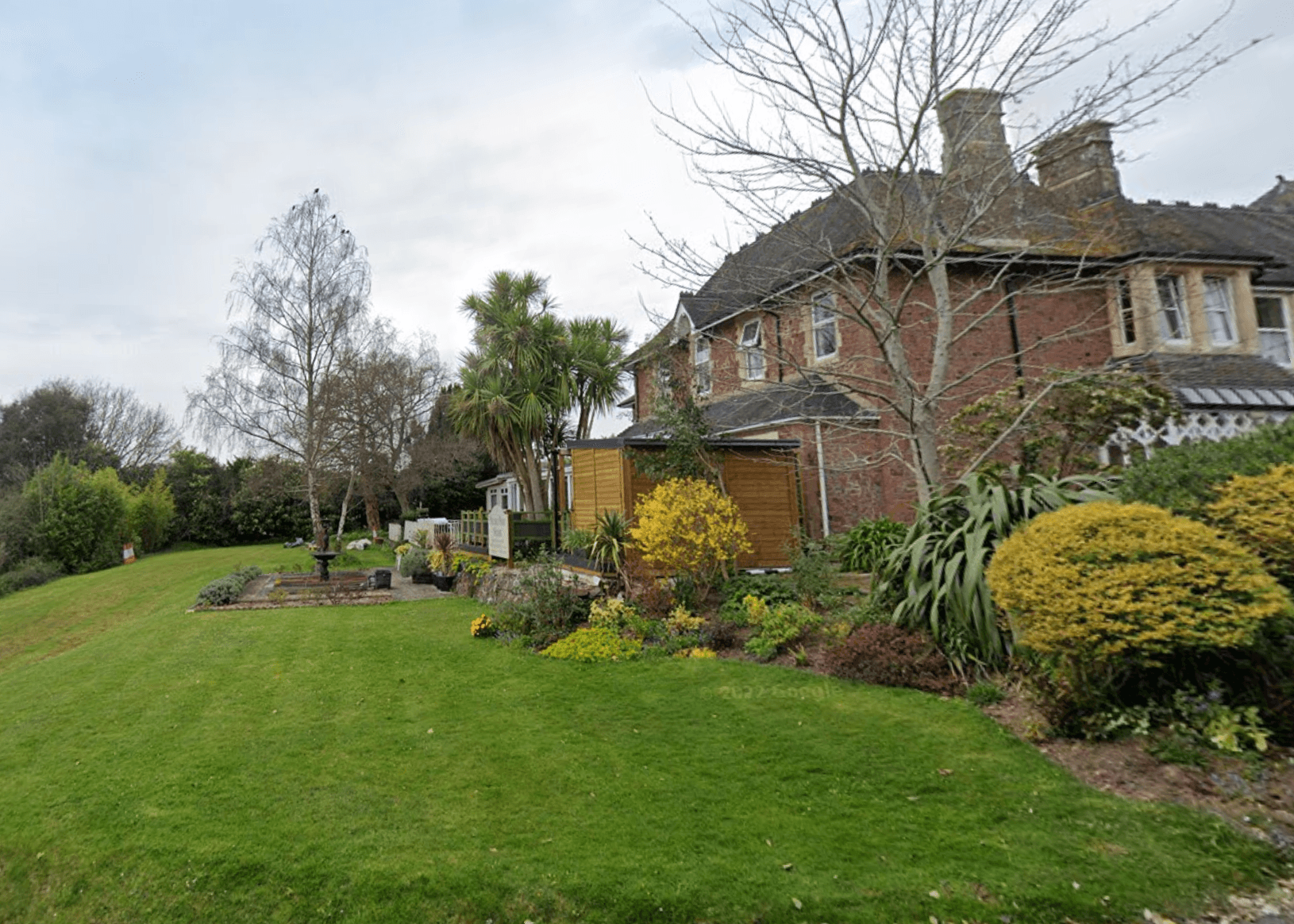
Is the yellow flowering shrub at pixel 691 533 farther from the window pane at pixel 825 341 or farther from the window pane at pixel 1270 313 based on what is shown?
the window pane at pixel 1270 313

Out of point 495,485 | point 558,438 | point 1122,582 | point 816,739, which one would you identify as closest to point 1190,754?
point 1122,582

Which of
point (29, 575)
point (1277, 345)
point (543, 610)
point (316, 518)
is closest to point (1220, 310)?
point (1277, 345)

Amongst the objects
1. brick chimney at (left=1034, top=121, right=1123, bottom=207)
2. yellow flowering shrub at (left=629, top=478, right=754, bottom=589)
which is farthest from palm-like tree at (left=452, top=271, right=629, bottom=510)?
brick chimney at (left=1034, top=121, right=1123, bottom=207)

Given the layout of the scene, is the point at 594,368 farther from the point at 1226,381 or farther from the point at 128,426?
the point at 128,426

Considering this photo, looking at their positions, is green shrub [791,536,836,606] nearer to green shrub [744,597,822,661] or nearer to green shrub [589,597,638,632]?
green shrub [744,597,822,661]

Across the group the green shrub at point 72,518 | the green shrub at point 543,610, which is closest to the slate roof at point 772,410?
the green shrub at point 543,610

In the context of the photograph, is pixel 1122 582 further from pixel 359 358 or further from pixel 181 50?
pixel 359 358

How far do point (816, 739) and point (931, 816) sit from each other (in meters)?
1.25

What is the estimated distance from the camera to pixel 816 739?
5.08m

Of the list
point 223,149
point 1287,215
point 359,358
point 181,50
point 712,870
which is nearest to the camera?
point 712,870

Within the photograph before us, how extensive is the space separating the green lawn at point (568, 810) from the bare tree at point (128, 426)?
4886cm

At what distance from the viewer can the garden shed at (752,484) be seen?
11656 mm

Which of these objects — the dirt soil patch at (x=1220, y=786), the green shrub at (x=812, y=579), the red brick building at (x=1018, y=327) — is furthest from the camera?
the red brick building at (x=1018, y=327)

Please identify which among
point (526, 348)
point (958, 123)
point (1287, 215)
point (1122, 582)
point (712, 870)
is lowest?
point (712, 870)
